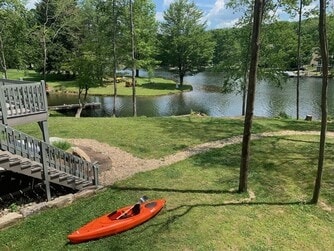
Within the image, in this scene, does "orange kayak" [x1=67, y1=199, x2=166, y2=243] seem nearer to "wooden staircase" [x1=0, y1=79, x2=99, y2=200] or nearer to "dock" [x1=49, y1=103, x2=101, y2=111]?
"wooden staircase" [x1=0, y1=79, x2=99, y2=200]

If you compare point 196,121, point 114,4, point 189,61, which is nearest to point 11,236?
point 196,121

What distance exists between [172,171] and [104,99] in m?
35.1

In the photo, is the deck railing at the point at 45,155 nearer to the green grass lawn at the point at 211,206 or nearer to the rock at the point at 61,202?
the rock at the point at 61,202

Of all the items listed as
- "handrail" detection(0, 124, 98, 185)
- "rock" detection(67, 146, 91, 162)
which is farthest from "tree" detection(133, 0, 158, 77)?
"handrail" detection(0, 124, 98, 185)

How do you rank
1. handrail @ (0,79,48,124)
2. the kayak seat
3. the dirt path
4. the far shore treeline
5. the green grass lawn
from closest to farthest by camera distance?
the green grass lawn, the kayak seat, handrail @ (0,79,48,124), the dirt path, the far shore treeline

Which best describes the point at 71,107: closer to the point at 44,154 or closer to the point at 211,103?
the point at 211,103

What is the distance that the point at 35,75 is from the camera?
64125 mm

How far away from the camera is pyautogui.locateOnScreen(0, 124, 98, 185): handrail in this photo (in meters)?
10.4

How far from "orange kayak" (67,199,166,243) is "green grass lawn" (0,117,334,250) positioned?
0.57 feet

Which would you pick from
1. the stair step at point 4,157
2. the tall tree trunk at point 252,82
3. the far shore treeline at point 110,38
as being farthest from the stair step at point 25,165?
the far shore treeline at point 110,38

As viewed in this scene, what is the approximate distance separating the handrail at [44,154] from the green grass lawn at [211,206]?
1048 millimetres

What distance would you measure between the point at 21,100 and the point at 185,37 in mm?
50976

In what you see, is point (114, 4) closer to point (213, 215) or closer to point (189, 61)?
point (213, 215)

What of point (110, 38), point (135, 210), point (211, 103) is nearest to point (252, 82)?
point (135, 210)
